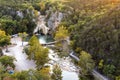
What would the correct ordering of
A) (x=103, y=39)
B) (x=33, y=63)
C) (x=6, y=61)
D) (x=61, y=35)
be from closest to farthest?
(x=6, y=61)
(x=103, y=39)
(x=33, y=63)
(x=61, y=35)

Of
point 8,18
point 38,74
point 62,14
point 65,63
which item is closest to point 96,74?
point 65,63

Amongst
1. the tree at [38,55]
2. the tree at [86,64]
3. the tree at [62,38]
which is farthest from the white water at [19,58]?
the tree at [86,64]

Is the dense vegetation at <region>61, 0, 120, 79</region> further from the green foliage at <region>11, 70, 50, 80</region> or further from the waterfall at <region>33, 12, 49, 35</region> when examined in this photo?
the waterfall at <region>33, 12, 49, 35</region>

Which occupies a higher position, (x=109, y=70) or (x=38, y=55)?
(x=38, y=55)

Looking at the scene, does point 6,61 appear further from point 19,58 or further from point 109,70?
point 109,70

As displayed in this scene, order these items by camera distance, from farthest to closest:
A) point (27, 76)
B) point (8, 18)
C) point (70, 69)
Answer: point (8, 18) → point (70, 69) → point (27, 76)

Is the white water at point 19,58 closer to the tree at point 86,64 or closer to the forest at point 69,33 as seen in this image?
the forest at point 69,33

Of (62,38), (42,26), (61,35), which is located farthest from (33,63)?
(42,26)

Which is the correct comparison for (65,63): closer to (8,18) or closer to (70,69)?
(70,69)

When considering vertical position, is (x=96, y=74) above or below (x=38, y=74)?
below

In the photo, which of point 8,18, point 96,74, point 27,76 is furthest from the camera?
point 8,18
